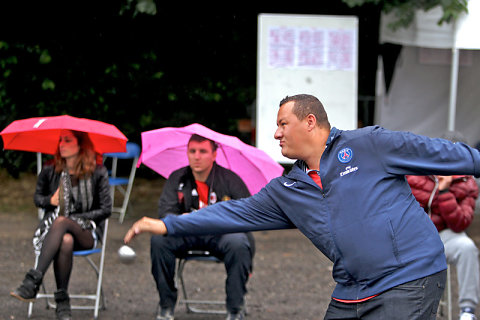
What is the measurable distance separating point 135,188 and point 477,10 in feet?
19.8

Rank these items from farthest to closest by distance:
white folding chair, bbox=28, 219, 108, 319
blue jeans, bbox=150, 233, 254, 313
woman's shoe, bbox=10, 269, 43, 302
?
white folding chair, bbox=28, 219, 108, 319 < blue jeans, bbox=150, 233, 254, 313 < woman's shoe, bbox=10, 269, 43, 302

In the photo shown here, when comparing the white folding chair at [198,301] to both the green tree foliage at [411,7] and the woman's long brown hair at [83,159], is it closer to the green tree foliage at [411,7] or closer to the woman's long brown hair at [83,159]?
the woman's long brown hair at [83,159]

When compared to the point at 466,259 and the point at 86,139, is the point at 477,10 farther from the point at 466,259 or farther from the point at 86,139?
the point at 86,139

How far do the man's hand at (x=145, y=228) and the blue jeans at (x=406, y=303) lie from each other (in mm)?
899

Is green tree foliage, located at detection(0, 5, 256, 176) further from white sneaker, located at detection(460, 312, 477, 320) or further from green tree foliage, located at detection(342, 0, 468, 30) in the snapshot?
white sneaker, located at detection(460, 312, 477, 320)

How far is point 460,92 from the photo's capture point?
941 cm

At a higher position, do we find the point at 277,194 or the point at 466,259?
the point at 277,194

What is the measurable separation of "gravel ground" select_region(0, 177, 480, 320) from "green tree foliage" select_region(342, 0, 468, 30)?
2.77 metres

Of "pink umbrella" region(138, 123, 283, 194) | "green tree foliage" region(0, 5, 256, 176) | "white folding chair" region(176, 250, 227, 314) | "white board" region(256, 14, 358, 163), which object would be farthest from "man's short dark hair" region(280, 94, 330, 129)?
"green tree foliage" region(0, 5, 256, 176)

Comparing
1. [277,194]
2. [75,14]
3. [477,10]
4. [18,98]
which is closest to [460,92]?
[477,10]

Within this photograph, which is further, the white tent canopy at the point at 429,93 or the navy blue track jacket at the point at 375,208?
the white tent canopy at the point at 429,93

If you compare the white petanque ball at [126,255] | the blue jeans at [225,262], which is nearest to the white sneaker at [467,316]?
the blue jeans at [225,262]

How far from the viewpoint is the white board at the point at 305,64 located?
782 cm

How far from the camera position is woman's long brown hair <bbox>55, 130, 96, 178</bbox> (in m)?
5.84
